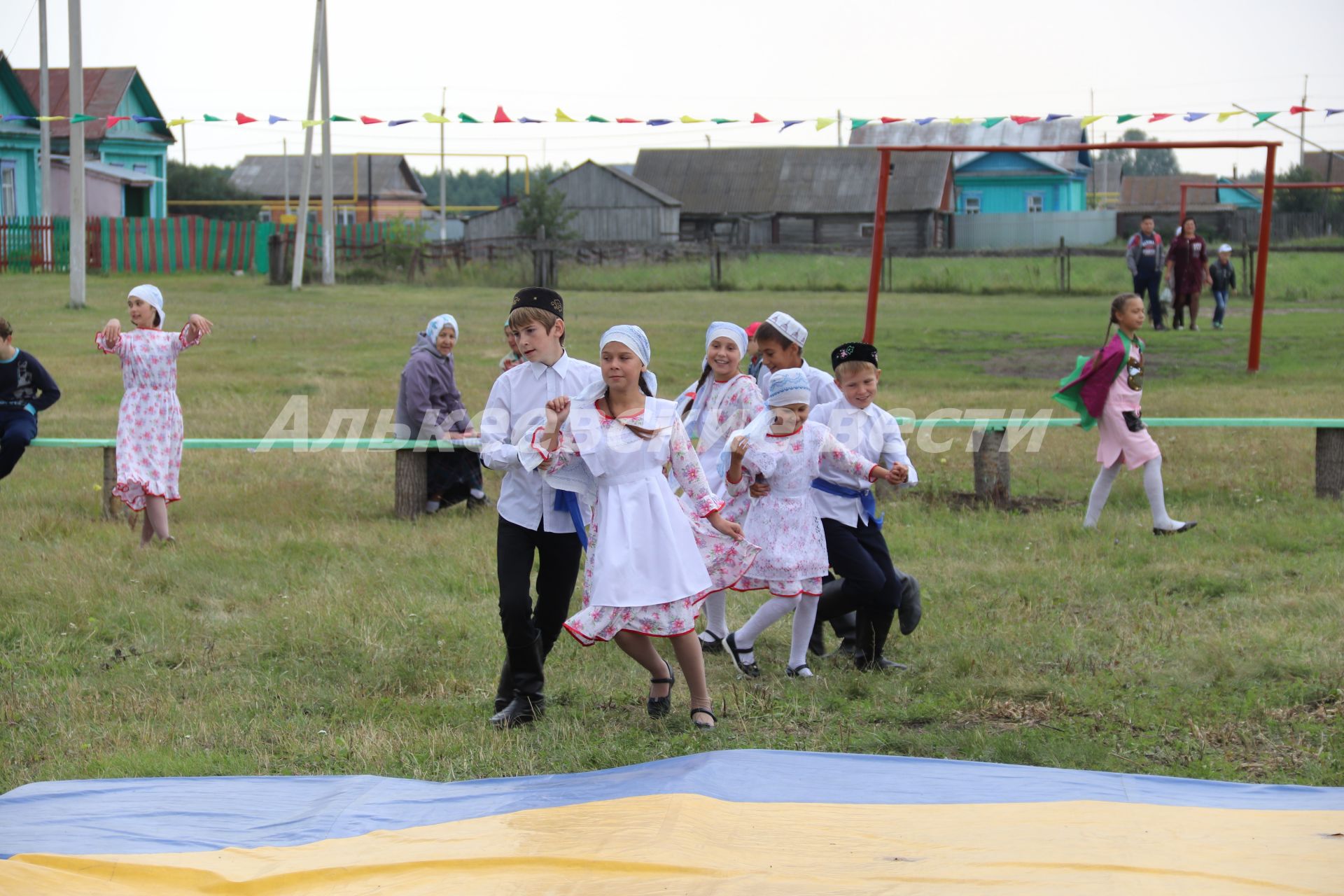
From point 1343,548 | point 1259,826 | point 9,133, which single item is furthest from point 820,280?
point 1259,826

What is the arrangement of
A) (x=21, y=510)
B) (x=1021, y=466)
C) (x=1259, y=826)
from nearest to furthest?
(x=1259, y=826) → (x=21, y=510) → (x=1021, y=466)

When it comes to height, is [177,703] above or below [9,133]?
below

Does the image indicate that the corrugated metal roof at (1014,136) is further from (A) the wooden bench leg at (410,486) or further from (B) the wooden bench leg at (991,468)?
(A) the wooden bench leg at (410,486)

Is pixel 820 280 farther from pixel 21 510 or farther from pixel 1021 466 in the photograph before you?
pixel 21 510

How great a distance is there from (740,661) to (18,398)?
5.91 meters

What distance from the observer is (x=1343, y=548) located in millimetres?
8453

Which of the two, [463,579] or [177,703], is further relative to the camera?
[463,579]

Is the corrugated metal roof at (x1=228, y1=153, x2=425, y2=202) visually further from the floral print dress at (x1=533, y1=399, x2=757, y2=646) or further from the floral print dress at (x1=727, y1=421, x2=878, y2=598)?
the floral print dress at (x1=533, y1=399, x2=757, y2=646)

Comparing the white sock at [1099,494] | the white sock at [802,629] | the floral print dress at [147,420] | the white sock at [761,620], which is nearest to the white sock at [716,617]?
the white sock at [761,620]

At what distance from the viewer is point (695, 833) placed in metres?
4.02

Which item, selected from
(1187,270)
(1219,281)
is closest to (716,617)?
Result: (1187,270)

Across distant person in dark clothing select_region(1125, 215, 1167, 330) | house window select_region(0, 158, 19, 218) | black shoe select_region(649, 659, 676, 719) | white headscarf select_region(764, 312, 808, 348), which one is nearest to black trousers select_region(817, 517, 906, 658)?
white headscarf select_region(764, 312, 808, 348)

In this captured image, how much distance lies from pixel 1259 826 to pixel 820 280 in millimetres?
32276

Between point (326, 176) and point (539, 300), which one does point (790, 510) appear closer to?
point (539, 300)
